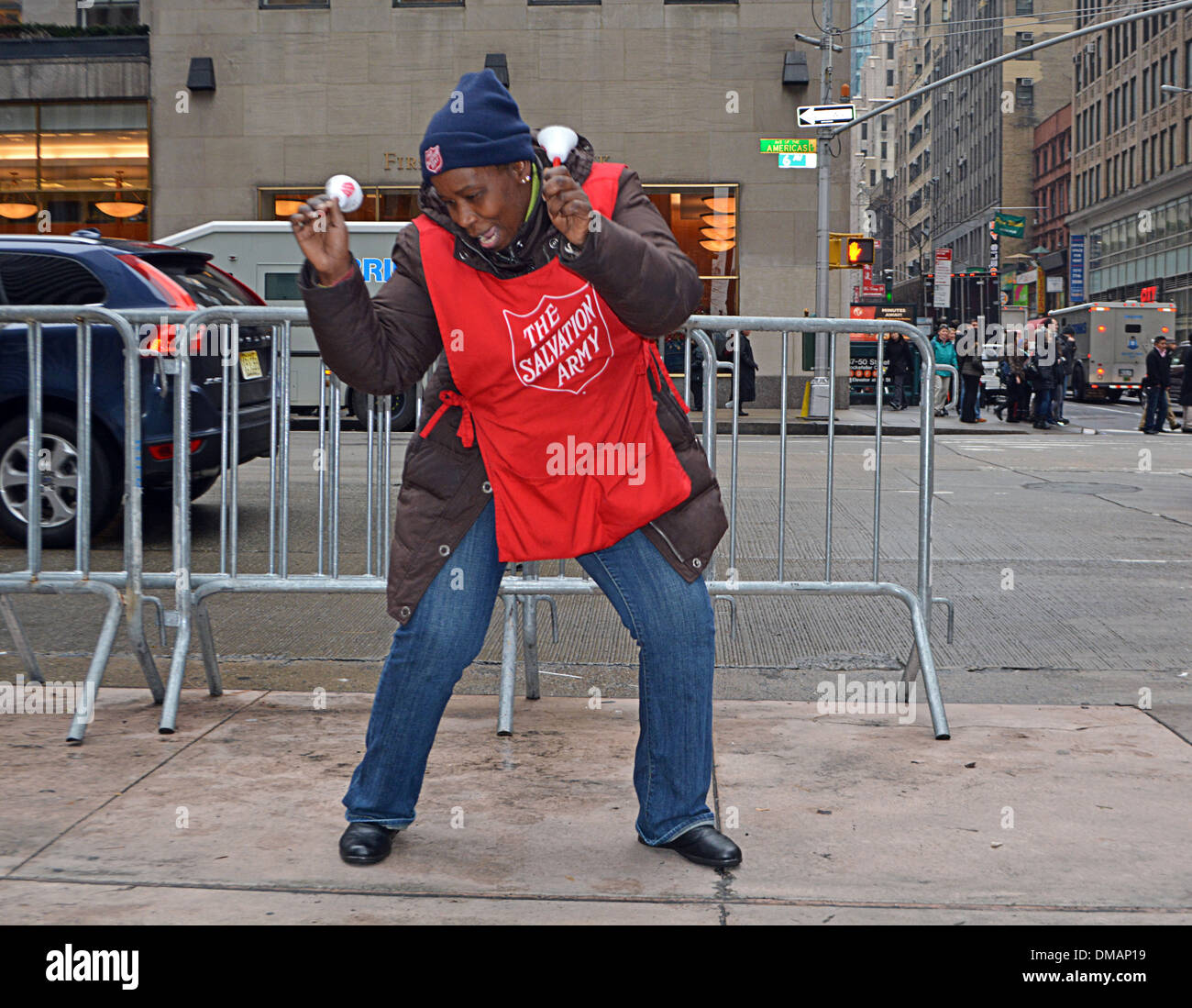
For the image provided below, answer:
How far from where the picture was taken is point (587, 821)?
371 cm

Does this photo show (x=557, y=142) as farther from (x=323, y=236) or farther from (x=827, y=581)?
(x=827, y=581)

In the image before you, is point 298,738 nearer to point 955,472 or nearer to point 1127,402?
point 955,472

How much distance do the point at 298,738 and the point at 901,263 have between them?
128 metres

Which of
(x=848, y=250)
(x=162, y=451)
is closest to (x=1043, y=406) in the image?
(x=848, y=250)

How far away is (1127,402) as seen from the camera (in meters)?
42.3

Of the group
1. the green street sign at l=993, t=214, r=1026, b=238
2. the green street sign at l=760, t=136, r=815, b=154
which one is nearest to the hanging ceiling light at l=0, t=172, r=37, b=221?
the green street sign at l=760, t=136, r=815, b=154

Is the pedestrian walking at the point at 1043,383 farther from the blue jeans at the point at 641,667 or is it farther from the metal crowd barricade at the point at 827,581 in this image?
the blue jeans at the point at 641,667

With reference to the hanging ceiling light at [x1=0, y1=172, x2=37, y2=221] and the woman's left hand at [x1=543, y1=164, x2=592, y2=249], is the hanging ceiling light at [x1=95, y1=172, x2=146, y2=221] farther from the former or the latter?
the woman's left hand at [x1=543, y1=164, x2=592, y2=249]

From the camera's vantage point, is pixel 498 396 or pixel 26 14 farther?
pixel 26 14

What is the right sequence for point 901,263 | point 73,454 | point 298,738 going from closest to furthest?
point 298,738 < point 73,454 < point 901,263

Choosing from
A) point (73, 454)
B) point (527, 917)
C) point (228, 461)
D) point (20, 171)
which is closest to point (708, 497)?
point (527, 917)

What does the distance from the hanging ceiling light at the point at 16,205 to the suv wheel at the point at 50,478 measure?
20913 mm

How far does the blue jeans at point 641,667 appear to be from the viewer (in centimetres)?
330

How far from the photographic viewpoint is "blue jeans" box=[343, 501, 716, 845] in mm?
3301
